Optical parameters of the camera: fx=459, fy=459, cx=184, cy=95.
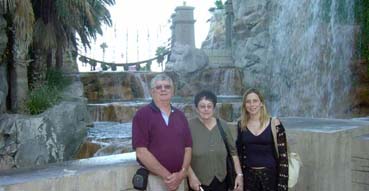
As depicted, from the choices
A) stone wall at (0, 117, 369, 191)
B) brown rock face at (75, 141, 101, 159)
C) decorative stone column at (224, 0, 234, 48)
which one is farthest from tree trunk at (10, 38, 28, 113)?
decorative stone column at (224, 0, 234, 48)

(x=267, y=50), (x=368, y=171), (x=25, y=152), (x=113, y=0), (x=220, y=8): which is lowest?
(x=25, y=152)

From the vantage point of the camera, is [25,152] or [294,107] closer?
[25,152]

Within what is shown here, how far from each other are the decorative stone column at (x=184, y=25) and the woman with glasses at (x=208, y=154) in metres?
22.3

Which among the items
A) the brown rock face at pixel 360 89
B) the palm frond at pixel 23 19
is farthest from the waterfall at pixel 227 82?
the palm frond at pixel 23 19

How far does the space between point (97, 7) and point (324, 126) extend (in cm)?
1390

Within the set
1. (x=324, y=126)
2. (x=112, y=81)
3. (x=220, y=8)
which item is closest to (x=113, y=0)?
(x=112, y=81)

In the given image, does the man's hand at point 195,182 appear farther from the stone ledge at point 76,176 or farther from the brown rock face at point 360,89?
the brown rock face at point 360,89

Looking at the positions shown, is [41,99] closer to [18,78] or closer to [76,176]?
[18,78]

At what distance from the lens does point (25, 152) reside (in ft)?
36.3

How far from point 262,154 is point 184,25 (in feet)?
74.7

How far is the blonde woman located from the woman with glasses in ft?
0.30

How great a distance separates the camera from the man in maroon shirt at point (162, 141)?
9.94 ft

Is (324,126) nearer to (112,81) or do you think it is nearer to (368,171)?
(368,171)

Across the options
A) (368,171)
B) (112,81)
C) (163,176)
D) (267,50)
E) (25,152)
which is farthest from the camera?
(267,50)
